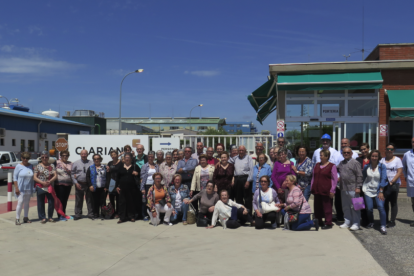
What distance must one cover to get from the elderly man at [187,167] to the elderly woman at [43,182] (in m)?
2.90

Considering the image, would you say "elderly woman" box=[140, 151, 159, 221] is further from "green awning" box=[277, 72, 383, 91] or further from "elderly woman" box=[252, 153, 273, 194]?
"green awning" box=[277, 72, 383, 91]

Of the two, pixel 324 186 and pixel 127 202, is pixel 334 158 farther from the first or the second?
pixel 127 202

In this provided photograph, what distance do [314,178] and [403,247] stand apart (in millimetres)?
2168

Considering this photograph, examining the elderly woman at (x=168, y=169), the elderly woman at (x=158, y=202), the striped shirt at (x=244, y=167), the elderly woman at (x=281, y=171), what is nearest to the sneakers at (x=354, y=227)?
the elderly woman at (x=281, y=171)

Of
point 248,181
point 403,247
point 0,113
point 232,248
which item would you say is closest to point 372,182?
point 403,247

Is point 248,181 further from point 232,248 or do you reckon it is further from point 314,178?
point 232,248

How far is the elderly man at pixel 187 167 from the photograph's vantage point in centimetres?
880

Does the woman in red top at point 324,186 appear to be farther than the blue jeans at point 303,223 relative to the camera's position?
Yes

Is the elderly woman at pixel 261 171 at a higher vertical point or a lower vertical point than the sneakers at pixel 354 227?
higher

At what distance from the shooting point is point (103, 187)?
8914 mm

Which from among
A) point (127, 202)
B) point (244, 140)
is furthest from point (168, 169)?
point (244, 140)

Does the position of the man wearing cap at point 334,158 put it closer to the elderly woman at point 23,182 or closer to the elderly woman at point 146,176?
the elderly woman at point 146,176

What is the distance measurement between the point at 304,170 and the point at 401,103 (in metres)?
6.77

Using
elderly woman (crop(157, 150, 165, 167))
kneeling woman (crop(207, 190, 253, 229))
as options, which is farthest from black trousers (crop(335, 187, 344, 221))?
elderly woman (crop(157, 150, 165, 167))
